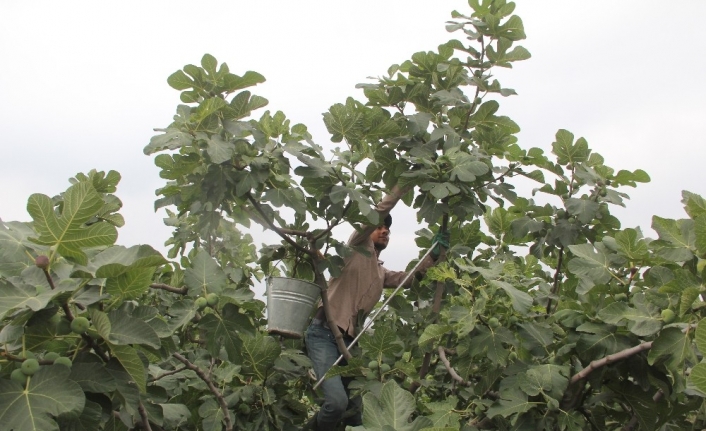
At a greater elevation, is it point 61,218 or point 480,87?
point 480,87

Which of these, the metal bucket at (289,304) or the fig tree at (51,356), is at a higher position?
the metal bucket at (289,304)

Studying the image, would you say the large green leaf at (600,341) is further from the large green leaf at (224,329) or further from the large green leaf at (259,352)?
the large green leaf at (259,352)

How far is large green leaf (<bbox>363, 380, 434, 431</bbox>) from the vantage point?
5.57ft

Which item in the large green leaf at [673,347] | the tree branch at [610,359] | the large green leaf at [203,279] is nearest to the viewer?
the large green leaf at [673,347]

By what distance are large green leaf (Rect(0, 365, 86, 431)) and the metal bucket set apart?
66.3 inches

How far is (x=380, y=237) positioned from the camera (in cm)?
441

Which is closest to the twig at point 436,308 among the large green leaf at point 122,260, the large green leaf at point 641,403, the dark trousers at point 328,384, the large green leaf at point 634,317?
the dark trousers at point 328,384

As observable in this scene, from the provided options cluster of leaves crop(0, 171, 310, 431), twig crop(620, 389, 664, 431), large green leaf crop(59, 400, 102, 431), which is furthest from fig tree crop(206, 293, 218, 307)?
twig crop(620, 389, 664, 431)

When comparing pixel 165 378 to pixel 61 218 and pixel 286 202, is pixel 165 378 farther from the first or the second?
pixel 61 218

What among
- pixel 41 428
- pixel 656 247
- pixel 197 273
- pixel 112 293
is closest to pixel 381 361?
pixel 197 273

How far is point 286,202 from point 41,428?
171 centimetres

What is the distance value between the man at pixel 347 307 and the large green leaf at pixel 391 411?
1977 mm

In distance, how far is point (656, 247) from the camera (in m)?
2.40

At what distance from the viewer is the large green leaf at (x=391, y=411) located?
5.57 feet
